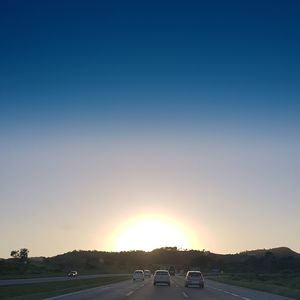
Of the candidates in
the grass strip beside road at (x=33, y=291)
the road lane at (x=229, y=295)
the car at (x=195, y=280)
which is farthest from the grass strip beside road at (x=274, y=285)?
the grass strip beside road at (x=33, y=291)

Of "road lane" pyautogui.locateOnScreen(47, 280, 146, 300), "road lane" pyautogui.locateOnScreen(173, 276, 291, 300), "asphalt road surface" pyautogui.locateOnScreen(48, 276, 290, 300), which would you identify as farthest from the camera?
"road lane" pyautogui.locateOnScreen(173, 276, 291, 300)

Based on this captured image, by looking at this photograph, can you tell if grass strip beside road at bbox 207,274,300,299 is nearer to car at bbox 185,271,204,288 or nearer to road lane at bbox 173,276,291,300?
road lane at bbox 173,276,291,300

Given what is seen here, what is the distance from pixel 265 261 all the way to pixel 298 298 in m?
150

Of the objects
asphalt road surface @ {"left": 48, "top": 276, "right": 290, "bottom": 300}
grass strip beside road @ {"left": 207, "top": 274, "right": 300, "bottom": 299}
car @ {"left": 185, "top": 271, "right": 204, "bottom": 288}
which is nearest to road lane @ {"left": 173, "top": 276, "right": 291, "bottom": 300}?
asphalt road surface @ {"left": 48, "top": 276, "right": 290, "bottom": 300}

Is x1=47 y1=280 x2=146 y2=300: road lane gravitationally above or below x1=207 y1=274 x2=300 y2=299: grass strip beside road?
below

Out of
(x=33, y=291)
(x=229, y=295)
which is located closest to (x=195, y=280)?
(x=229, y=295)

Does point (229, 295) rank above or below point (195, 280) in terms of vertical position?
below

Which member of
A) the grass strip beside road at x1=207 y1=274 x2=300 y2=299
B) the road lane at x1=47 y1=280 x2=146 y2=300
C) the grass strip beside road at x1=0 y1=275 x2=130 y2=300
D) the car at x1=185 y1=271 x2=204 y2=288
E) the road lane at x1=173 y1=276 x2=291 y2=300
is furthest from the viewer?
the car at x1=185 y1=271 x2=204 y2=288

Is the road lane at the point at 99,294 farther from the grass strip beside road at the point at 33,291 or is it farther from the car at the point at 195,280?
the car at the point at 195,280

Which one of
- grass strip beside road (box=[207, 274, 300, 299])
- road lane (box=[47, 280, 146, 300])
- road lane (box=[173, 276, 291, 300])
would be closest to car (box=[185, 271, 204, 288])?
grass strip beside road (box=[207, 274, 300, 299])

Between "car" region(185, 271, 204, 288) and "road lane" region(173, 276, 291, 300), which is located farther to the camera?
"car" region(185, 271, 204, 288)

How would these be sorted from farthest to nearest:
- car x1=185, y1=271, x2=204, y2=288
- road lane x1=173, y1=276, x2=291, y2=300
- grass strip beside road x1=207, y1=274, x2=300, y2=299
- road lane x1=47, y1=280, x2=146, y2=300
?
car x1=185, y1=271, x2=204, y2=288 → grass strip beside road x1=207, y1=274, x2=300, y2=299 → road lane x1=173, y1=276, x2=291, y2=300 → road lane x1=47, y1=280, x2=146, y2=300

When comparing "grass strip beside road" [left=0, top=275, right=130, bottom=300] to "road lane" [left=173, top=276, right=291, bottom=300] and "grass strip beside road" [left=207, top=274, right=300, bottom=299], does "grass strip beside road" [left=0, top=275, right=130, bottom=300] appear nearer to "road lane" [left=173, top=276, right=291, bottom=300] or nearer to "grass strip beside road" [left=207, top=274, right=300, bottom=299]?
"road lane" [left=173, top=276, right=291, bottom=300]

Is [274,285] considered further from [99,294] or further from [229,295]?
[99,294]
